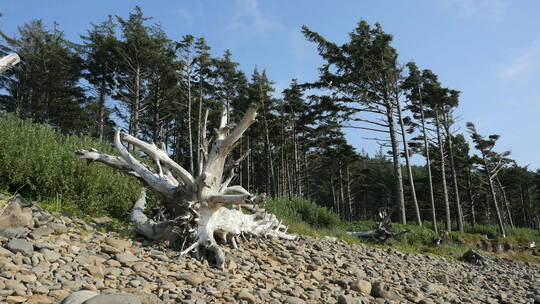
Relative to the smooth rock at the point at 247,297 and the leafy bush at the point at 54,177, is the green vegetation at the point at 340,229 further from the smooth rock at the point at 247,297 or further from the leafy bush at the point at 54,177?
the smooth rock at the point at 247,297

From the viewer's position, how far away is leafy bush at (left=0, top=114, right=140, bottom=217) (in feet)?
20.3

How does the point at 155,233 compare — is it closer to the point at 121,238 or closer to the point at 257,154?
the point at 121,238

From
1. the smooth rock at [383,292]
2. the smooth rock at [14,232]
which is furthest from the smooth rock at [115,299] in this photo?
the smooth rock at [383,292]

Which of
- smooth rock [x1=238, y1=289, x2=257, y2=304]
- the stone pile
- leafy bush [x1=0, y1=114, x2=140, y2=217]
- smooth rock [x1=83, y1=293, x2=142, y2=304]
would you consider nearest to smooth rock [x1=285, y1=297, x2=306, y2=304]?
the stone pile

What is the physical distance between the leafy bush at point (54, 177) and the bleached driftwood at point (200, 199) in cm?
42

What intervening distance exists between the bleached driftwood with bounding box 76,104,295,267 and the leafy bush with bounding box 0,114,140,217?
425mm

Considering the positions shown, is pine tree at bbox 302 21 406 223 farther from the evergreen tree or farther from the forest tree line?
the evergreen tree

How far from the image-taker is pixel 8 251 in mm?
3795

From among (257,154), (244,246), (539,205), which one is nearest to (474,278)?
(244,246)

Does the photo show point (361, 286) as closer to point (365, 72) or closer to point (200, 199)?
point (200, 199)

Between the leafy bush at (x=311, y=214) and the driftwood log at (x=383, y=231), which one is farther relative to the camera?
the leafy bush at (x=311, y=214)

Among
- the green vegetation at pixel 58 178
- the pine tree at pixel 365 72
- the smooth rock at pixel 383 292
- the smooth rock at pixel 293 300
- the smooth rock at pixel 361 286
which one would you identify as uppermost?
the pine tree at pixel 365 72

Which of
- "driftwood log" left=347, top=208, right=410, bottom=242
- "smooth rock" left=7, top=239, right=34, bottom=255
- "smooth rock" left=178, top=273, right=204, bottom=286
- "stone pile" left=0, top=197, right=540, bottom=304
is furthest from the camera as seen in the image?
"driftwood log" left=347, top=208, right=410, bottom=242

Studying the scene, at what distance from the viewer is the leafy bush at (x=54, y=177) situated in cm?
618
